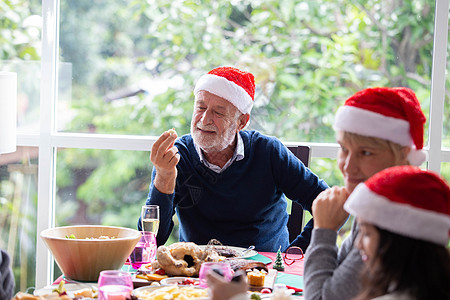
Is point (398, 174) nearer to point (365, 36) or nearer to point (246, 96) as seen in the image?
point (246, 96)

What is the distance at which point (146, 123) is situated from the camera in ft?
12.2

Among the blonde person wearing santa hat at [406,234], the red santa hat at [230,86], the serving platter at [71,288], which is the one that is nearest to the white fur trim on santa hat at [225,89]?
the red santa hat at [230,86]

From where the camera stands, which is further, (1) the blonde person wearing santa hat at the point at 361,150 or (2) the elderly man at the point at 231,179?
(2) the elderly man at the point at 231,179

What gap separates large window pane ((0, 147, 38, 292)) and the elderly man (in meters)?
1.42

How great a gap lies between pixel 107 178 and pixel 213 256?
1.99 m

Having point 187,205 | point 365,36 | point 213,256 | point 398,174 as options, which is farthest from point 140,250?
point 365,36

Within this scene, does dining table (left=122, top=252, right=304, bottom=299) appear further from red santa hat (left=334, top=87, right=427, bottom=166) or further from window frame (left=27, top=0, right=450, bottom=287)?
window frame (left=27, top=0, right=450, bottom=287)

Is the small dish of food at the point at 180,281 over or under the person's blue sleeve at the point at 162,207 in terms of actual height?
under

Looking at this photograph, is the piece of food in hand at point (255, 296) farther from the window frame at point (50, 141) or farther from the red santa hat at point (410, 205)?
the window frame at point (50, 141)

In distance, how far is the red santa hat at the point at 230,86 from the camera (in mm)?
2727

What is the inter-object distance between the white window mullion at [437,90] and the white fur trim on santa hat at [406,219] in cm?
226

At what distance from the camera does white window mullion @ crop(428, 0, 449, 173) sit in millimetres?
3393

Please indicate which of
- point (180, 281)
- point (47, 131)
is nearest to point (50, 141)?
point (47, 131)

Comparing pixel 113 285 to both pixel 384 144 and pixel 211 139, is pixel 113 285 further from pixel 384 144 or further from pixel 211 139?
pixel 211 139
